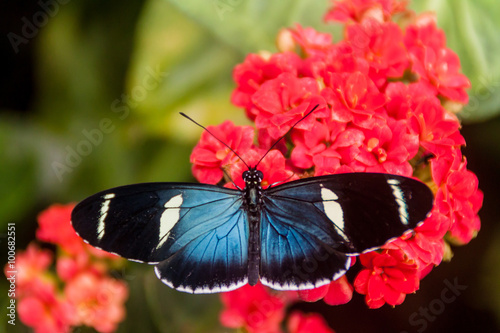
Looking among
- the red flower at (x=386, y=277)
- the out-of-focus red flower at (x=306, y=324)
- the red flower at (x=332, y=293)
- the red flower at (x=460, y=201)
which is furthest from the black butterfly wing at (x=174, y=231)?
the out-of-focus red flower at (x=306, y=324)

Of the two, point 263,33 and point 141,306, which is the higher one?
point 263,33

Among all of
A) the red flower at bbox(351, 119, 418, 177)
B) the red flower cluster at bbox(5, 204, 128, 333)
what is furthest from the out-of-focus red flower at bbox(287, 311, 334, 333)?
the red flower at bbox(351, 119, 418, 177)

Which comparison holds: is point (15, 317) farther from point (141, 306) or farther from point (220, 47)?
point (220, 47)

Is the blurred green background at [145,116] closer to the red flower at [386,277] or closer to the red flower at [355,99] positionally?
the red flower at [355,99]

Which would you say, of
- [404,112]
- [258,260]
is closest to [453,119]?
[404,112]

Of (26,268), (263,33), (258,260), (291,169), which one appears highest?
(263,33)

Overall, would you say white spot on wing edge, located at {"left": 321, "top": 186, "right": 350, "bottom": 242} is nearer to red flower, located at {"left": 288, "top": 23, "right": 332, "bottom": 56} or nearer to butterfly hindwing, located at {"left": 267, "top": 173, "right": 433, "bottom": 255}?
butterfly hindwing, located at {"left": 267, "top": 173, "right": 433, "bottom": 255}

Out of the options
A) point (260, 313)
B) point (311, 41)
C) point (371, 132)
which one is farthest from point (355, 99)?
point (260, 313)
